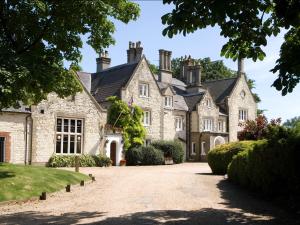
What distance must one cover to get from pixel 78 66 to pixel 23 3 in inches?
150

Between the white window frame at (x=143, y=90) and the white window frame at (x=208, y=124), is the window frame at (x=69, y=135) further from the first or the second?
the white window frame at (x=208, y=124)

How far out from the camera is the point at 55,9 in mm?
17562

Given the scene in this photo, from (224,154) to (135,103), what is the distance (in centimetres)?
1948

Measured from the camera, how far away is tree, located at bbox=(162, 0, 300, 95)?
25.7 ft

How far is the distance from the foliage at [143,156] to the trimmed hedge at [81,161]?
111 inches

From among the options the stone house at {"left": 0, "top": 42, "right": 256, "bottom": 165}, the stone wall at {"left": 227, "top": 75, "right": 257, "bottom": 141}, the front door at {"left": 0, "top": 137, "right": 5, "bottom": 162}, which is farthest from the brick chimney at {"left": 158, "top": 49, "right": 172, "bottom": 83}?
the front door at {"left": 0, "top": 137, "right": 5, "bottom": 162}

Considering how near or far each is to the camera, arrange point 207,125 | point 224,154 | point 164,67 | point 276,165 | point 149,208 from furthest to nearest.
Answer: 1. point 164,67
2. point 207,125
3. point 224,154
4. point 276,165
5. point 149,208

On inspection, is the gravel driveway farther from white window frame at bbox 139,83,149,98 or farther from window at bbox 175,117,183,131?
window at bbox 175,117,183,131

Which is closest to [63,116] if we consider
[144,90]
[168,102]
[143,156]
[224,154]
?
[143,156]

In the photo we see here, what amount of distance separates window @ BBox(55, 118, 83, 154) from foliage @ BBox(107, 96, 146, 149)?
4663 millimetres

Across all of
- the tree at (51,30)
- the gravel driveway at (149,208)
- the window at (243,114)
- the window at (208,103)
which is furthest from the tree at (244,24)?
the window at (243,114)

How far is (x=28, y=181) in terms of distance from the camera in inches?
682

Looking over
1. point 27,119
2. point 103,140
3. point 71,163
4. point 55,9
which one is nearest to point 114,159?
point 103,140

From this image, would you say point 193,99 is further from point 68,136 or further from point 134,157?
point 68,136
